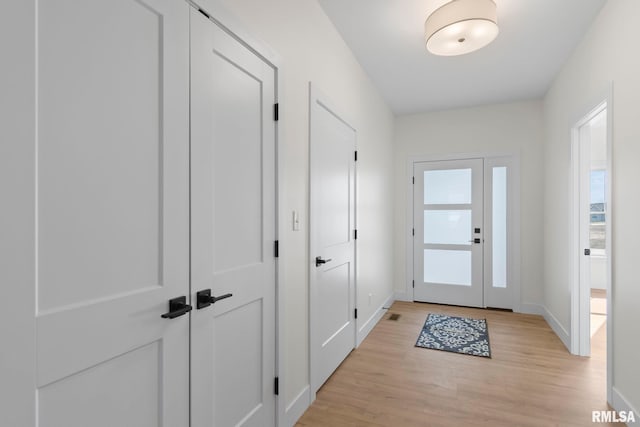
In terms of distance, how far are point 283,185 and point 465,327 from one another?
9.94 feet

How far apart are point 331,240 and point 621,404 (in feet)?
7.11

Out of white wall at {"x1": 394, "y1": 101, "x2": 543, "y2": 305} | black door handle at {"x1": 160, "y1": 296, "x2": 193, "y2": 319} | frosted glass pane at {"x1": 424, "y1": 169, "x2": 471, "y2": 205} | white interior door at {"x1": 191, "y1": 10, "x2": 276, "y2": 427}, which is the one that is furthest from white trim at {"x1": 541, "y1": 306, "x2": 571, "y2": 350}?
black door handle at {"x1": 160, "y1": 296, "x2": 193, "y2": 319}

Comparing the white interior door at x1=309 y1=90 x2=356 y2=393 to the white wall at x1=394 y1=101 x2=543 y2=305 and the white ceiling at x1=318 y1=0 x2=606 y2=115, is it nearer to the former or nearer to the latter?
the white ceiling at x1=318 y1=0 x2=606 y2=115

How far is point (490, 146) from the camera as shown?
4.62 meters

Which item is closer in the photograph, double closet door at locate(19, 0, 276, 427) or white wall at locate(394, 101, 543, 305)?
double closet door at locate(19, 0, 276, 427)

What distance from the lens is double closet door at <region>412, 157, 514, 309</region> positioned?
15.1 feet

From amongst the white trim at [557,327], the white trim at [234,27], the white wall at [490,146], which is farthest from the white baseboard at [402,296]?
the white trim at [234,27]

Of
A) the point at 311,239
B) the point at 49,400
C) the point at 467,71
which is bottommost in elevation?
the point at 49,400

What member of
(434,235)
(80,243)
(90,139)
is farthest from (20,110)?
(434,235)

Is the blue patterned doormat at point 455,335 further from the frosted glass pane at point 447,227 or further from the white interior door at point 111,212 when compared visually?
the white interior door at point 111,212

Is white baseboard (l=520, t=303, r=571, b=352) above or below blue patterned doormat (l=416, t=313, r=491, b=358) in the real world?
above

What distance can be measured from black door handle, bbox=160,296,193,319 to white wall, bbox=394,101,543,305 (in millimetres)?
4200

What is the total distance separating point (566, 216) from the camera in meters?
3.32

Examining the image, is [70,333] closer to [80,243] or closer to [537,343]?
[80,243]
